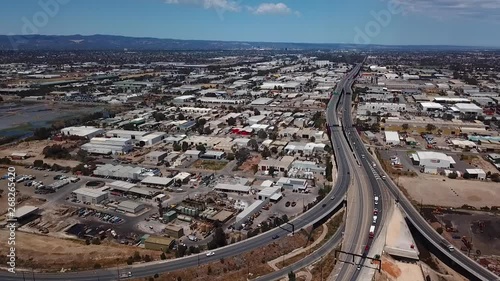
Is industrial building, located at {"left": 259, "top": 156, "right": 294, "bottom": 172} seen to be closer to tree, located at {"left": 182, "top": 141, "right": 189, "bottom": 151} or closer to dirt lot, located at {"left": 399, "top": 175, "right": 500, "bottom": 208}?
tree, located at {"left": 182, "top": 141, "right": 189, "bottom": 151}

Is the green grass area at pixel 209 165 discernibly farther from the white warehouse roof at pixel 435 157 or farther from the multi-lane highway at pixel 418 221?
the white warehouse roof at pixel 435 157

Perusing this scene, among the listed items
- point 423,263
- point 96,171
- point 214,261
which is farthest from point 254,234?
point 96,171

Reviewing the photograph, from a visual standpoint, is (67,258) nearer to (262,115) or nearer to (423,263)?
(423,263)

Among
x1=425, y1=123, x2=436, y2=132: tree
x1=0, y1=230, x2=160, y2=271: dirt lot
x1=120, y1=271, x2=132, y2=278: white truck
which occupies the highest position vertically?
x1=425, y1=123, x2=436, y2=132: tree

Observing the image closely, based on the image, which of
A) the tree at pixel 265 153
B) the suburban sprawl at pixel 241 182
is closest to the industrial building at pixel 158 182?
the suburban sprawl at pixel 241 182

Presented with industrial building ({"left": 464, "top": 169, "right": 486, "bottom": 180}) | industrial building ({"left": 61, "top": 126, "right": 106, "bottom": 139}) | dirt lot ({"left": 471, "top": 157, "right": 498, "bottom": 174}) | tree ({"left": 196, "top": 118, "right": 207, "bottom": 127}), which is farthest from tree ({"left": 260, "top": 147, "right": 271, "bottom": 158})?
industrial building ({"left": 61, "top": 126, "right": 106, "bottom": 139})

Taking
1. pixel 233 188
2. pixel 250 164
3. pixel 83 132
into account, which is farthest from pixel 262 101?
pixel 233 188
